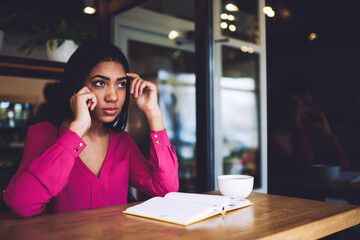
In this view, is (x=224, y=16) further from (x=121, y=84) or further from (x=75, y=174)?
(x=75, y=174)

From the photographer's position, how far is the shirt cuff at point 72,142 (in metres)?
1.07

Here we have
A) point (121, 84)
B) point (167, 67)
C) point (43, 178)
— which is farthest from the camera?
point (167, 67)

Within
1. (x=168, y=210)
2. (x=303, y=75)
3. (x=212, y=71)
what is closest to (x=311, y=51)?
(x=303, y=75)

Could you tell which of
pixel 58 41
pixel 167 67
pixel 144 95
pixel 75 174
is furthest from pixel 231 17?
pixel 167 67

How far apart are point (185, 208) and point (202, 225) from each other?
11 cm

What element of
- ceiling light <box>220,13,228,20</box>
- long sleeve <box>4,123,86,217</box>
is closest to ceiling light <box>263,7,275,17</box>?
ceiling light <box>220,13,228,20</box>

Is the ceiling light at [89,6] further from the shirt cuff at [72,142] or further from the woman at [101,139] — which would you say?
the shirt cuff at [72,142]

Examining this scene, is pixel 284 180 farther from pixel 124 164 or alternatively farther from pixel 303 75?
pixel 124 164

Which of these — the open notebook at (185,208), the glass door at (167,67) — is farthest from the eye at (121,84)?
the glass door at (167,67)

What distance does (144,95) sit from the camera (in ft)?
4.77

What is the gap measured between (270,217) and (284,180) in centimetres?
74

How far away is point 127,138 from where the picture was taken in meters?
Result: 1.58

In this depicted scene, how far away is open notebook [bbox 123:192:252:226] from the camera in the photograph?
84 cm

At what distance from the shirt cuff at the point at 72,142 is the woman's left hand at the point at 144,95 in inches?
14.7
